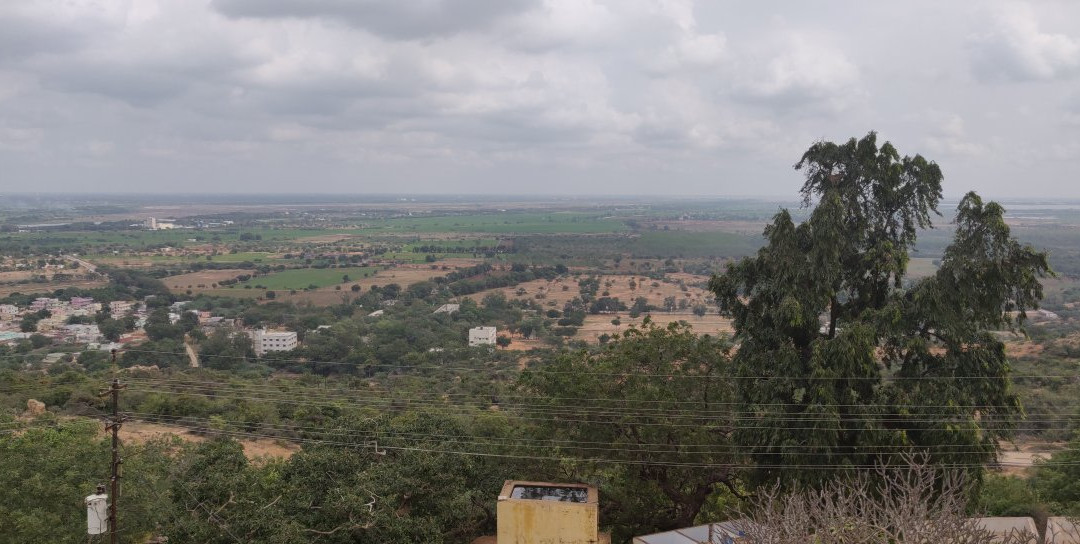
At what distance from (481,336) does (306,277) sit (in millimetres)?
36155

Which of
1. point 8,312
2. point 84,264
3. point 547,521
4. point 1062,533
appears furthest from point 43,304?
point 1062,533

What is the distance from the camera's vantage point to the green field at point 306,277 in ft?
212

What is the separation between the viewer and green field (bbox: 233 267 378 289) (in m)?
64.7

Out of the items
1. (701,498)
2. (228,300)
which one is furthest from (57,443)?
(228,300)

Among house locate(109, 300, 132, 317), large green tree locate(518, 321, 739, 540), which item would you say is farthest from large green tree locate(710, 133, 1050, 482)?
house locate(109, 300, 132, 317)

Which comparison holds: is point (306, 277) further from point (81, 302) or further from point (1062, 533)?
point (1062, 533)

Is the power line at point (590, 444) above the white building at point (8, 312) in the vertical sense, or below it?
above

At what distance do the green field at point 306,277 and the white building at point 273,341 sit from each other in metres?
24.7

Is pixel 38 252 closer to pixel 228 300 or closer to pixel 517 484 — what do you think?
pixel 228 300

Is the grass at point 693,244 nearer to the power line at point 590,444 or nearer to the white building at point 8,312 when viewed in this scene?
the power line at point 590,444

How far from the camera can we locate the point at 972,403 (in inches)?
420

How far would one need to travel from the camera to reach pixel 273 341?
38.7 meters

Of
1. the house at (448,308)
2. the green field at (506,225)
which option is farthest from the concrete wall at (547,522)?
the green field at (506,225)

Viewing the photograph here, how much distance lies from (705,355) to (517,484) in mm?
4127
